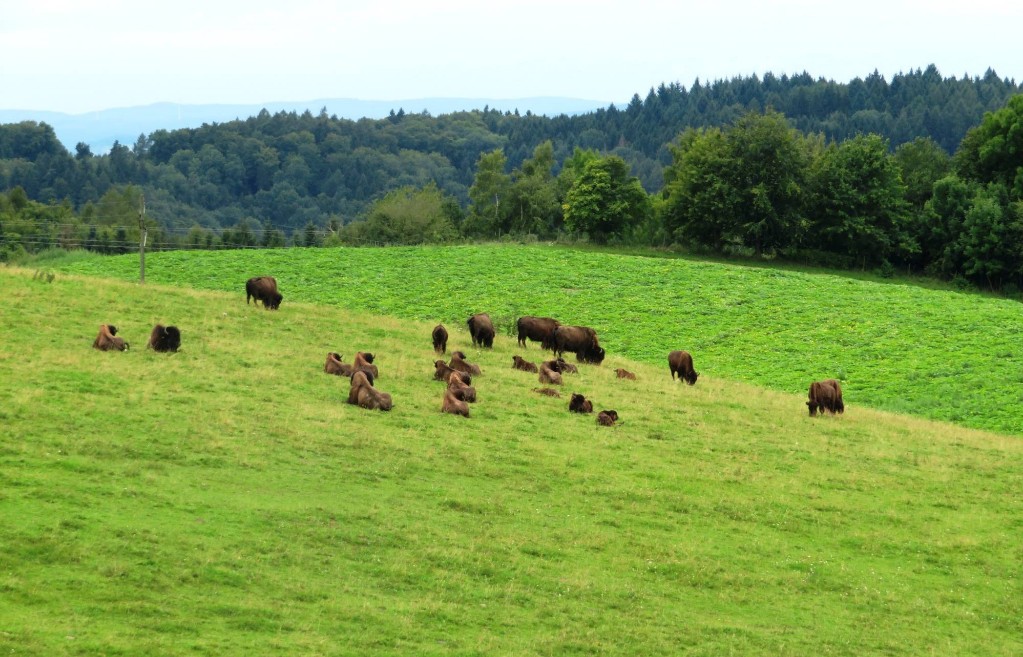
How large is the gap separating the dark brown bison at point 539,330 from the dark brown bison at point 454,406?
12119mm

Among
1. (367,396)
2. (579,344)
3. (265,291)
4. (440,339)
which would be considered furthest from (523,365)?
(265,291)

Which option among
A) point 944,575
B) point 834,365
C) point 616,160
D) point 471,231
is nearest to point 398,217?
point 471,231

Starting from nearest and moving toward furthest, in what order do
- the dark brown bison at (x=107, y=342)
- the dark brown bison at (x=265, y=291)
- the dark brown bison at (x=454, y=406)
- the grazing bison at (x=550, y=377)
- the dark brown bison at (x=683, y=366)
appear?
the dark brown bison at (x=454, y=406) → the dark brown bison at (x=107, y=342) → the grazing bison at (x=550, y=377) → the dark brown bison at (x=683, y=366) → the dark brown bison at (x=265, y=291)

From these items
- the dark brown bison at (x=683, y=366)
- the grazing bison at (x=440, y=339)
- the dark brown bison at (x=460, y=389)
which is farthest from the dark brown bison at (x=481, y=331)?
the dark brown bison at (x=460, y=389)

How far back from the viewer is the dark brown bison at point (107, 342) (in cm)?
2739

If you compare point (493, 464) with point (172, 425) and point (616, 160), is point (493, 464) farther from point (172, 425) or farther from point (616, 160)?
point (616, 160)

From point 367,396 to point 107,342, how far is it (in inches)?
271

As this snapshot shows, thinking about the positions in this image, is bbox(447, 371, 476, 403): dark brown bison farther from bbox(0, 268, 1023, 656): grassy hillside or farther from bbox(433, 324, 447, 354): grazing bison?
bbox(433, 324, 447, 354): grazing bison

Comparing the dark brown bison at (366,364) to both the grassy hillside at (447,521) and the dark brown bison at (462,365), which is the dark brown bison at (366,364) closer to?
the grassy hillside at (447,521)

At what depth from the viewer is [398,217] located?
109625 mm

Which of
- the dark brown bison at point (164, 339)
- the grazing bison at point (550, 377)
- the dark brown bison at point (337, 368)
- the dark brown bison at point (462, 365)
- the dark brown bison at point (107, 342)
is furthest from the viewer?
the grazing bison at point (550, 377)

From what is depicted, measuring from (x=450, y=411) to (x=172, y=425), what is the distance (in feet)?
22.4

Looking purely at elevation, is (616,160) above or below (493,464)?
above

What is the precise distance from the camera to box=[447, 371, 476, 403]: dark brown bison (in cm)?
2727
